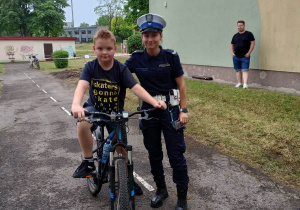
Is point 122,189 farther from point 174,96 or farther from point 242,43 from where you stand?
point 242,43

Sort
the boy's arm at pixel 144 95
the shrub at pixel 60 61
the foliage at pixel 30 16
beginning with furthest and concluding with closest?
the foliage at pixel 30 16
the shrub at pixel 60 61
the boy's arm at pixel 144 95

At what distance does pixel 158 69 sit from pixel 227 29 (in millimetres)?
9481

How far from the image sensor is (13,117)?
8828 mm

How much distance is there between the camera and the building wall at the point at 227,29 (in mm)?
8992

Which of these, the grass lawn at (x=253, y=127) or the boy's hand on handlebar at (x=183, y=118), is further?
the grass lawn at (x=253, y=127)

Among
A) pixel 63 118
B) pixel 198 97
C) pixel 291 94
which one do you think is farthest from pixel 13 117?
pixel 291 94

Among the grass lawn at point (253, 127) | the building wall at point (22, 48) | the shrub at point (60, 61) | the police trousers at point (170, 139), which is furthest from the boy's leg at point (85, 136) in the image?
the building wall at point (22, 48)

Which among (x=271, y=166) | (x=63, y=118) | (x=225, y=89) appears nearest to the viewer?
(x=271, y=166)

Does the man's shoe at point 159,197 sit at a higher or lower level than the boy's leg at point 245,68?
lower

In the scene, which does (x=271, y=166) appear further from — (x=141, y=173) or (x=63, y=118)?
(x=63, y=118)

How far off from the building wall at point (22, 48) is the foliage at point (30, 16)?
1390cm

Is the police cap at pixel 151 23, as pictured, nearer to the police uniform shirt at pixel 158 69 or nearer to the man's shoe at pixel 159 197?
the police uniform shirt at pixel 158 69

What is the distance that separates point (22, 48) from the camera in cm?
4012

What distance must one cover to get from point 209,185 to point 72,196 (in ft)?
6.31
